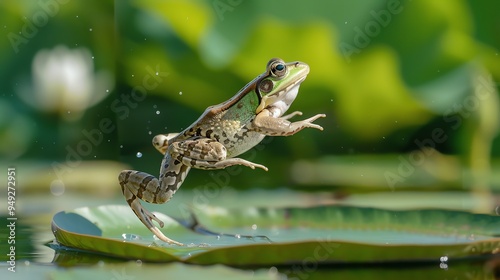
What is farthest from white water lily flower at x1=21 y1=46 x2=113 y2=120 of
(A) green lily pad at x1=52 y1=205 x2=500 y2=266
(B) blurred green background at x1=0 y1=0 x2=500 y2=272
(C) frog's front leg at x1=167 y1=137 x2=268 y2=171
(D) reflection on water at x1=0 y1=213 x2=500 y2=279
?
(C) frog's front leg at x1=167 y1=137 x2=268 y2=171

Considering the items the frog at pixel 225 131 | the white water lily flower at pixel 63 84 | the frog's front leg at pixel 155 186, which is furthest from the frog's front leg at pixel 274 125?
the white water lily flower at pixel 63 84

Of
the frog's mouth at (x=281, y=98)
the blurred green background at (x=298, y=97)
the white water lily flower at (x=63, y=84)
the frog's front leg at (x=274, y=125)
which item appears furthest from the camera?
the white water lily flower at (x=63, y=84)

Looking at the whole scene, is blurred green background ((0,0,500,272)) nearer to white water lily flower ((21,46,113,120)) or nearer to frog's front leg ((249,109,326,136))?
white water lily flower ((21,46,113,120))

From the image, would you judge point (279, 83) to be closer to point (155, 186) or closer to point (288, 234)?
point (155, 186)

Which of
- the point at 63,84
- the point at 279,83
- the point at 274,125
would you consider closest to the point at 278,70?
the point at 279,83

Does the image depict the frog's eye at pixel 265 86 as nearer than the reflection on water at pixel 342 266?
No

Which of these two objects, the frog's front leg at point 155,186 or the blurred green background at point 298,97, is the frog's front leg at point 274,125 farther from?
the blurred green background at point 298,97
